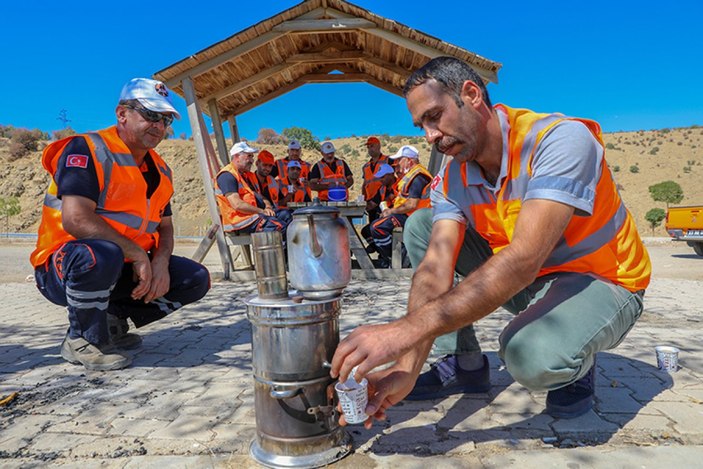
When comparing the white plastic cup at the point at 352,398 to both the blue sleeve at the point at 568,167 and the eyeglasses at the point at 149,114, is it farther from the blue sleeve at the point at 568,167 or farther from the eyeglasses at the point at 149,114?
the eyeglasses at the point at 149,114

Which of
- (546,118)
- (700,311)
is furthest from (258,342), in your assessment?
(700,311)

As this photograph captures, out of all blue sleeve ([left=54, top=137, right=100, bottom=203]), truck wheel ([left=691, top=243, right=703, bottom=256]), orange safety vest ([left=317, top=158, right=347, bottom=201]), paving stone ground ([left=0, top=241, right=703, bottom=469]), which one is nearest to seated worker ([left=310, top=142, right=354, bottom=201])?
orange safety vest ([left=317, top=158, right=347, bottom=201])

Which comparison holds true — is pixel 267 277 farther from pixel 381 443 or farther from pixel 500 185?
pixel 500 185

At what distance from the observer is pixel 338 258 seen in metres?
2.07

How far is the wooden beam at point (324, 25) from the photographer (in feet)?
24.2

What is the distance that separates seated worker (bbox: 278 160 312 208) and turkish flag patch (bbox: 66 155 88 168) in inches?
265

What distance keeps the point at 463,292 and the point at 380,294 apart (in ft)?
15.1

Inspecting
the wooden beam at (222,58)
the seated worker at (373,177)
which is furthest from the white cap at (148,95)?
the seated worker at (373,177)

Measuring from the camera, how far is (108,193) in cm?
338

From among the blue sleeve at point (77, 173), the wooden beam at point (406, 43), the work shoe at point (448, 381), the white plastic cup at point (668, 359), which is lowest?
the white plastic cup at point (668, 359)

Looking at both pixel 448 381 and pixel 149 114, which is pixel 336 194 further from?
pixel 448 381

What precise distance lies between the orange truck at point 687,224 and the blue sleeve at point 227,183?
10.6m

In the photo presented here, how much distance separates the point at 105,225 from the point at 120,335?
1.00 meters

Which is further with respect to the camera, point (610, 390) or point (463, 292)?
point (610, 390)
